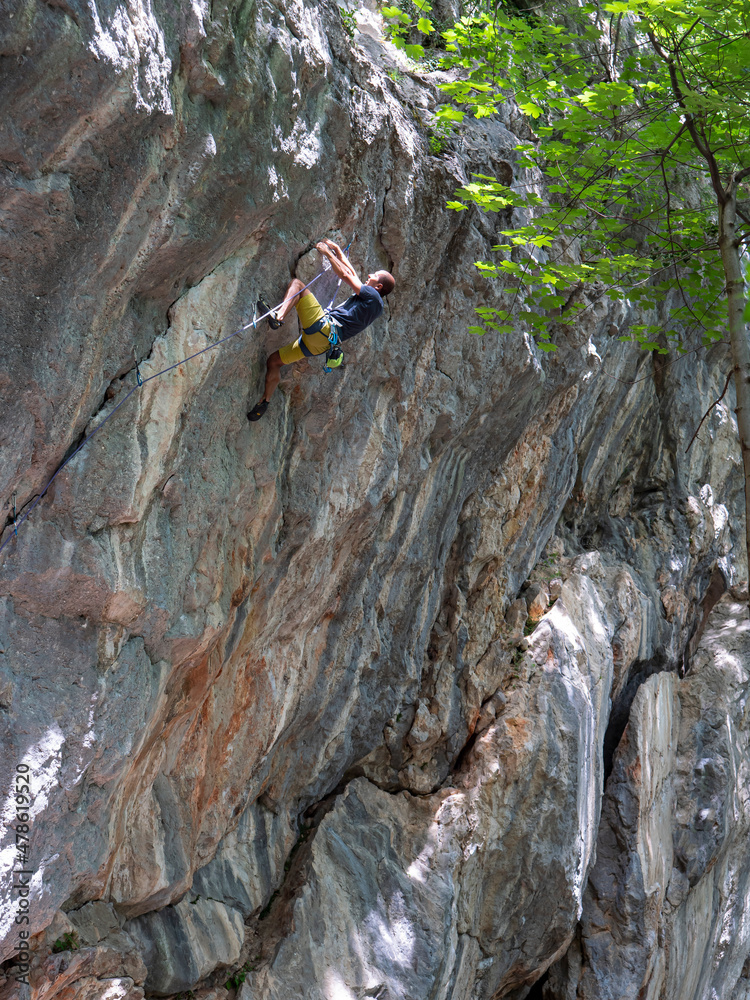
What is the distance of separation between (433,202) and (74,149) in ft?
11.6

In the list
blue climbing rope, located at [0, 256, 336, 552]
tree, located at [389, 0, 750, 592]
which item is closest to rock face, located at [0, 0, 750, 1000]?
blue climbing rope, located at [0, 256, 336, 552]

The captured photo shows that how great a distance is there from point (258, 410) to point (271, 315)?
0.73 meters

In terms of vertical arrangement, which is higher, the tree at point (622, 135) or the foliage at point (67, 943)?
the tree at point (622, 135)

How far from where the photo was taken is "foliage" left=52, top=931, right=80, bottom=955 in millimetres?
5132

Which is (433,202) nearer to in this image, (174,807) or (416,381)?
(416,381)

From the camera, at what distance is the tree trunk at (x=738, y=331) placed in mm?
5250

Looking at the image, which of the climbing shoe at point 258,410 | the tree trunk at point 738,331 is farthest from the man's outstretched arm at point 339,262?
the tree trunk at point 738,331

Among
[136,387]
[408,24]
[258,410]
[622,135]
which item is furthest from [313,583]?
[408,24]

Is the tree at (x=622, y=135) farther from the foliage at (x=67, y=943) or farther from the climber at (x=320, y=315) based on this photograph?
the foliage at (x=67, y=943)

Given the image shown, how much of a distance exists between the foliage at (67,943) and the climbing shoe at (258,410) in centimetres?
370

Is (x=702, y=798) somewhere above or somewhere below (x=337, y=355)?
below

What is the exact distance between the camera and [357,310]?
227 inches

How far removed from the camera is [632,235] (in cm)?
1016

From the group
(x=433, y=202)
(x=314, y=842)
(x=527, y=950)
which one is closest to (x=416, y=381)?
(x=433, y=202)
